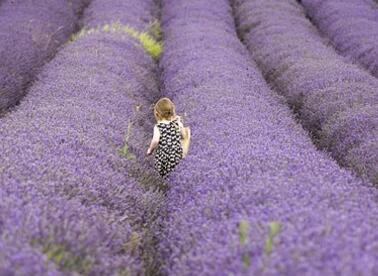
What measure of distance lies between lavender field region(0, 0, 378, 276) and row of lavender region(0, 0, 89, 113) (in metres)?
0.04

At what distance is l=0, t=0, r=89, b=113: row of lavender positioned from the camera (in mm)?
8312

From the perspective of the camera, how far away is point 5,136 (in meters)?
4.71

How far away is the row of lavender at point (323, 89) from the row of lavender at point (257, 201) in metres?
0.37

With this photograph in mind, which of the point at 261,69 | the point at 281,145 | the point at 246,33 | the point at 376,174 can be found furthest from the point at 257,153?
the point at 246,33

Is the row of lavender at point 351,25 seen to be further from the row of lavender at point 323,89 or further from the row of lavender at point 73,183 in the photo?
the row of lavender at point 73,183

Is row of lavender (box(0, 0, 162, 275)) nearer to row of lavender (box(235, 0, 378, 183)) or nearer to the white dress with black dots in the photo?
the white dress with black dots

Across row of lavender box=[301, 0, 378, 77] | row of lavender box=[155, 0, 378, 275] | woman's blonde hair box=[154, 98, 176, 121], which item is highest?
row of lavender box=[155, 0, 378, 275]

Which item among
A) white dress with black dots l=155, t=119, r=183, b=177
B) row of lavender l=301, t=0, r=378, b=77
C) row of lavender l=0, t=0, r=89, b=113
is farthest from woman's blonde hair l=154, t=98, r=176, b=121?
row of lavender l=301, t=0, r=378, b=77

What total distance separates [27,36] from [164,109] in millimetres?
5775

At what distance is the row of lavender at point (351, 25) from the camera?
10.2 meters

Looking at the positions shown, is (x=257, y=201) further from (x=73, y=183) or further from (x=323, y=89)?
(x=323, y=89)

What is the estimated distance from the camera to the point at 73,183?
3.87m

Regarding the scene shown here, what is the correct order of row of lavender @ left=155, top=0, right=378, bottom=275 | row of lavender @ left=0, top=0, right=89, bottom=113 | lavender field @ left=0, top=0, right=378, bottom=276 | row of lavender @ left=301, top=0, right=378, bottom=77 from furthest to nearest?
1. row of lavender @ left=301, top=0, right=378, bottom=77
2. row of lavender @ left=0, top=0, right=89, bottom=113
3. lavender field @ left=0, top=0, right=378, bottom=276
4. row of lavender @ left=155, top=0, right=378, bottom=275

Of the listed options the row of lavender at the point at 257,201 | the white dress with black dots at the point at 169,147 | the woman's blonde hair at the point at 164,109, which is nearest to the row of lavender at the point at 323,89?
the row of lavender at the point at 257,201
